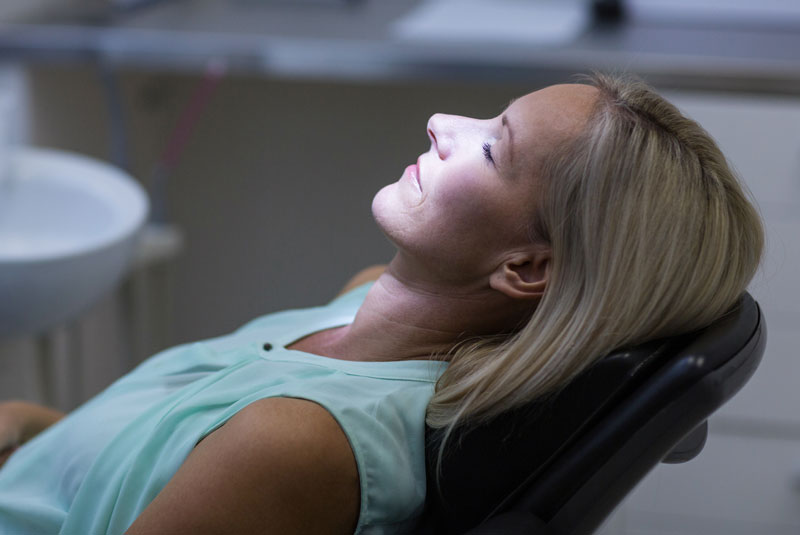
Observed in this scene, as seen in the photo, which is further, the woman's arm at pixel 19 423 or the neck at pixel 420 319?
the woman's arm at pixel 19 423

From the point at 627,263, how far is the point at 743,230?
0.11 m

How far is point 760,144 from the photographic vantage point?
71.2 inches

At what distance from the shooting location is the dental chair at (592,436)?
71cm

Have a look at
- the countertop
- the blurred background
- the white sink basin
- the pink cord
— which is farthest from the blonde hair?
the pink cord

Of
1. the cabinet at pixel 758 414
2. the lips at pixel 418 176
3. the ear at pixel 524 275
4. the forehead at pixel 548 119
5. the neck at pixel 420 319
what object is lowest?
the cabinet at pixel 758 414

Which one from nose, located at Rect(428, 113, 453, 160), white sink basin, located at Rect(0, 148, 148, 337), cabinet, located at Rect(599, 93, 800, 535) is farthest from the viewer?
cabinet, located at Rect(599, 93, 800, 535)

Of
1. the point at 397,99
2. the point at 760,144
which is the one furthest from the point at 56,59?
the point at 760,144

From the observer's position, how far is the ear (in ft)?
2.63

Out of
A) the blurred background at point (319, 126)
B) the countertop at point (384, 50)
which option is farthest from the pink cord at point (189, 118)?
the countertop at point (384, 50)

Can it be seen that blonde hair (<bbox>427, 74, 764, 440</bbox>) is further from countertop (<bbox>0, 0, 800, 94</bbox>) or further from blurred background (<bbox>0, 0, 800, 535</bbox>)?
countertop (<bbox>0, 0, 800, 94</bbox>)

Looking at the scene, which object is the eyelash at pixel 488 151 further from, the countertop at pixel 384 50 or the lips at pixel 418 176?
the countertop at pixel 384 50

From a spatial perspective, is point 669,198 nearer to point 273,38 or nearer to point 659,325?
point 659,325

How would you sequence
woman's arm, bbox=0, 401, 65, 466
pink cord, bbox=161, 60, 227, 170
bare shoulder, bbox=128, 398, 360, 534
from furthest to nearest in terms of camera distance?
1. pink cord, bbox=161, 60, 227, 170
2. woman's arm, bbox=0, 401, 65, 466
3. bare shoulder, bbox=128, 398, 360, 534

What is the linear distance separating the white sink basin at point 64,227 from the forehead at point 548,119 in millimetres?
926
